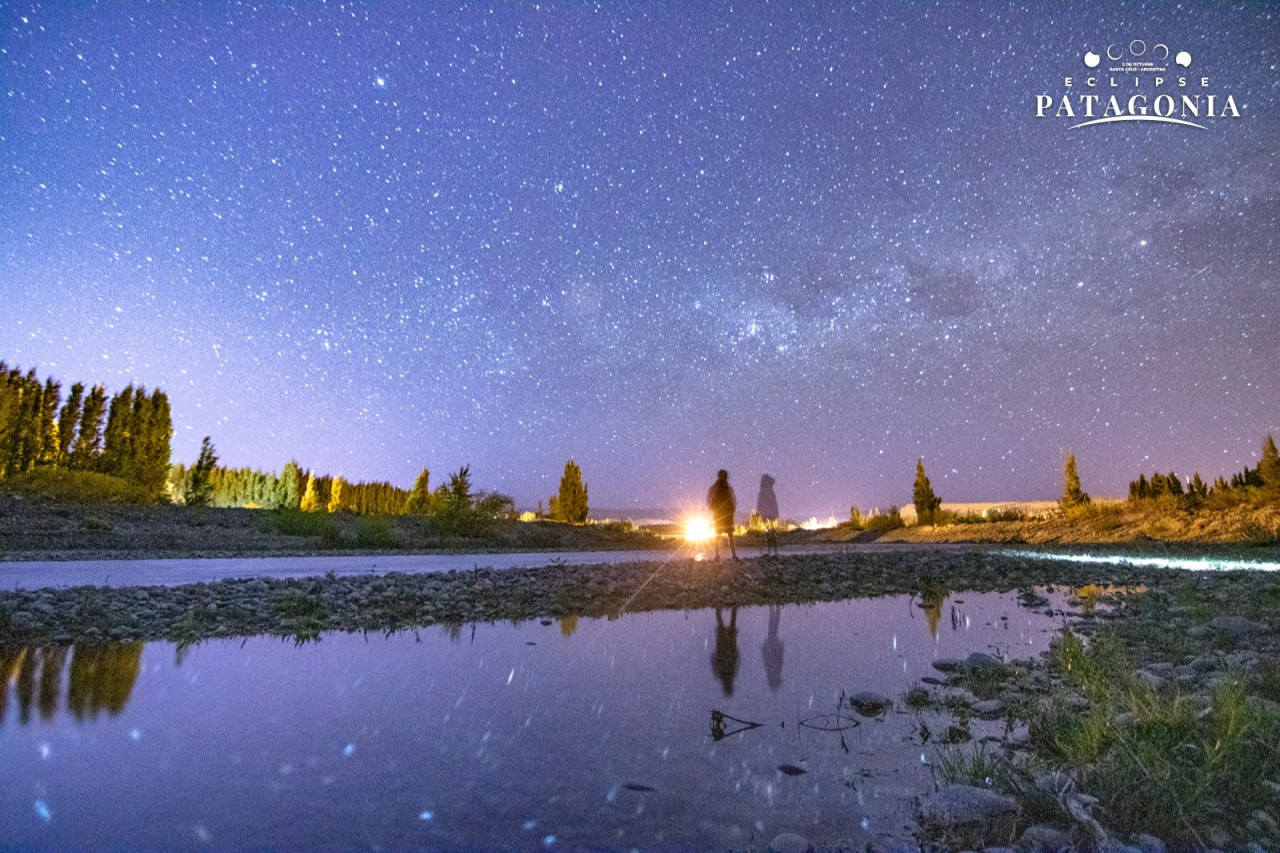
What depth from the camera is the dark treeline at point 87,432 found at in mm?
33312

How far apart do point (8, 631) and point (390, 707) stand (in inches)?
184

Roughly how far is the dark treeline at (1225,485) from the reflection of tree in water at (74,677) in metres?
30.3

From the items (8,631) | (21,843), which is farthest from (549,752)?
(8,631)

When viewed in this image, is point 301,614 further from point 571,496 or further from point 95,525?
point 571,496

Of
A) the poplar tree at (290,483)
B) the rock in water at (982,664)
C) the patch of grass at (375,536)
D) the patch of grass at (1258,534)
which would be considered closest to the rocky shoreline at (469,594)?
the rock in water at (982,664)

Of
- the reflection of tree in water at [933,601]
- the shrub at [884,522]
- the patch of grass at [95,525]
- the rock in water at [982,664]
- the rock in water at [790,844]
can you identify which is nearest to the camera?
the rock in water at [790,844]

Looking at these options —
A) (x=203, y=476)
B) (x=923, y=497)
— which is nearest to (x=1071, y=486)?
(x=923, y=497)

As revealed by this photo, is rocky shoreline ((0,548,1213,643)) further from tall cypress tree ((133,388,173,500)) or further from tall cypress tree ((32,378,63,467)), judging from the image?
tall cypress tree ((32,378,63,467))

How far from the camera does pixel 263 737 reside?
3.28 m

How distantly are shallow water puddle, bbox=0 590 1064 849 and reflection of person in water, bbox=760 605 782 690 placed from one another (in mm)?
37

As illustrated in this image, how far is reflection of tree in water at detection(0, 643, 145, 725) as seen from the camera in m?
3.75

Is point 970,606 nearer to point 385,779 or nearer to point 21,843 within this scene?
point 385,779

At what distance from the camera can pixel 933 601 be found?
9656mm

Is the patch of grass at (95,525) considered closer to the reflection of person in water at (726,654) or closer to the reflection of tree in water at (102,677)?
the reflection of tree in water at (102,677)
